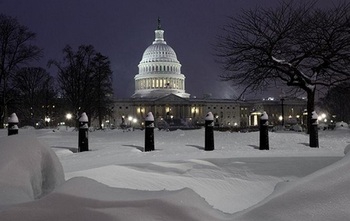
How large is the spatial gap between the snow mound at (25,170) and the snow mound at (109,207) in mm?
387

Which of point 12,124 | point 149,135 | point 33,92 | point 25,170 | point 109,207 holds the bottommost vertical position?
point 109,207

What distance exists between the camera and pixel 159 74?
396ft

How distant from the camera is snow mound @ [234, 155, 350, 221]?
2479 mm

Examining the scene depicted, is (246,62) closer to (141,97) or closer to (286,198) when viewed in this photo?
(286,198)

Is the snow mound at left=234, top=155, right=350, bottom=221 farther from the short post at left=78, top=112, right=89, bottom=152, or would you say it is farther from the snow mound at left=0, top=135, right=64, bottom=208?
the short post at left=78, top=112, right=89, bottom=152

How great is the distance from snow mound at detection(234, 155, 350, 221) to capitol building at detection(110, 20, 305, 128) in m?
109

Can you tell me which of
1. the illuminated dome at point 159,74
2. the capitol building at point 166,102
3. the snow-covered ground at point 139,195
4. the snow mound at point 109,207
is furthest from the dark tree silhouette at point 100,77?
the illuminated dome at point 159,74

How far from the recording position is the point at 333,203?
2514 mm

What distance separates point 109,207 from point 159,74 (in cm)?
11873

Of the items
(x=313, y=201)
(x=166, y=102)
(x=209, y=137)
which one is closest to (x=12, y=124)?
(x=209, y=137)

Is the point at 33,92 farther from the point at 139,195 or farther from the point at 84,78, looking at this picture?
the point at 139,195

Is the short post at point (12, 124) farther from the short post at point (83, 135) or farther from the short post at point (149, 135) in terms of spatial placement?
the short post at point (149, 135)

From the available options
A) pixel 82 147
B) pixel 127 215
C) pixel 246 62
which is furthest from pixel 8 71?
pixel 127 215

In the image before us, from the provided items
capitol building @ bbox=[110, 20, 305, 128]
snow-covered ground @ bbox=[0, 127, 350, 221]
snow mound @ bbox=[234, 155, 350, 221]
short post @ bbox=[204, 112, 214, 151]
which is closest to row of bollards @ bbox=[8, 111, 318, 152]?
short post @ bbox=[204, 112, 214, 151]
